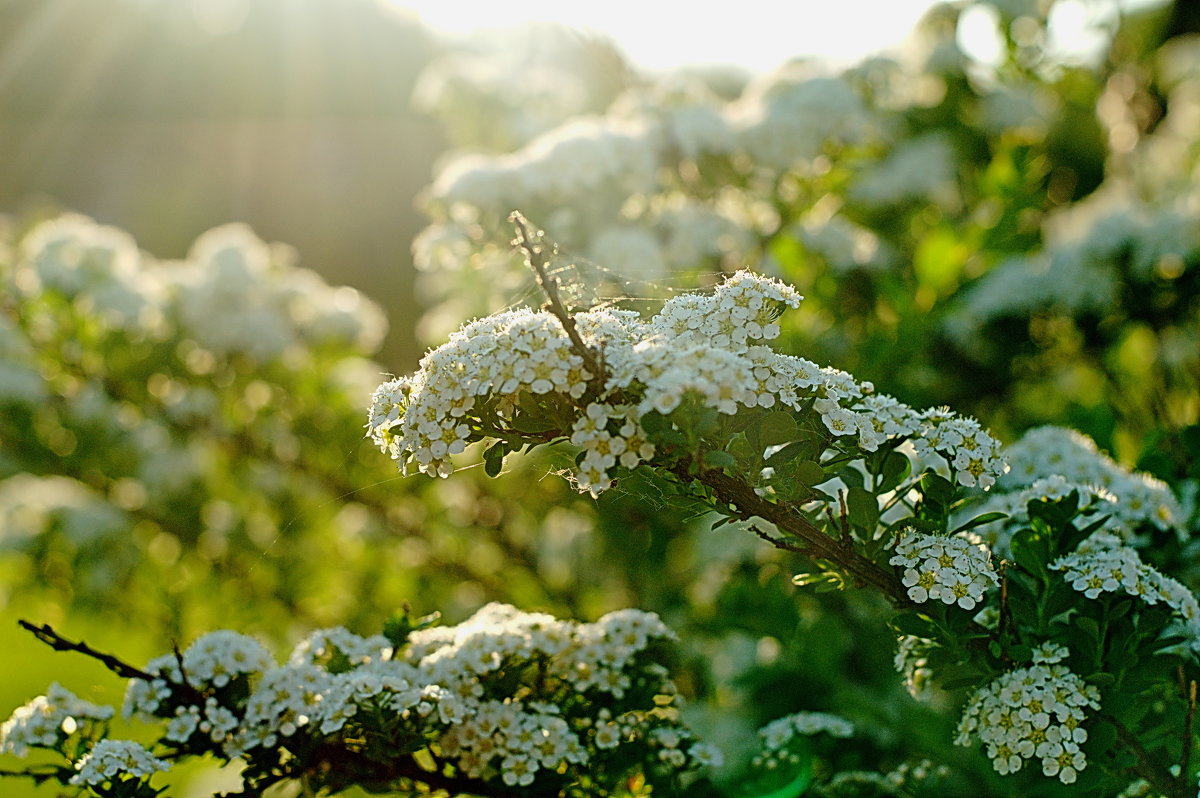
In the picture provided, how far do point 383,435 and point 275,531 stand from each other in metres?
2.35

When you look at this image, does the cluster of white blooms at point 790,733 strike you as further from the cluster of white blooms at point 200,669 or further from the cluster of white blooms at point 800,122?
the cluster of white blooms at point 800,122

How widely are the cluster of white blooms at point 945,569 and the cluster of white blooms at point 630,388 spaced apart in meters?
0.08

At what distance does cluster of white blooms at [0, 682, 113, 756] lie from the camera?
4.25 ft

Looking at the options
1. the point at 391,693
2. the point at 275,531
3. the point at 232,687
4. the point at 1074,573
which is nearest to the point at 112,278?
the point at 275,531

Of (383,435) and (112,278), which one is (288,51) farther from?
(383,435)

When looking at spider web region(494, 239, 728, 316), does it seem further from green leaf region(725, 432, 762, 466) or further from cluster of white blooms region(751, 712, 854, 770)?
cluster of white blooms region(751, 712, 854, 770)

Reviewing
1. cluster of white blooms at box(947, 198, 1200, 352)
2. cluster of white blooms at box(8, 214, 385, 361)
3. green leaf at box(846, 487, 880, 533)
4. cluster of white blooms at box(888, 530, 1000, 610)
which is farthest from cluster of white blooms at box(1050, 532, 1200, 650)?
cluster of white blooms at box(8, 214, 385, 361)

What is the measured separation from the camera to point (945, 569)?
1.12 m

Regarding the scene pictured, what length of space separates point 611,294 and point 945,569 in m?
1.19

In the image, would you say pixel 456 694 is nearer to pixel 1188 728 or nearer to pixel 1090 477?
pixel 1188 728

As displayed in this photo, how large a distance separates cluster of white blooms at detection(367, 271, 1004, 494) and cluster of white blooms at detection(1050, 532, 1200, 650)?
6.9 inches

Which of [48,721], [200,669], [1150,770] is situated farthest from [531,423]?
[1150,770]

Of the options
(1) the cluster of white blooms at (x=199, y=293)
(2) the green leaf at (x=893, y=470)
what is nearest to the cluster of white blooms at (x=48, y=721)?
(2) the green leaf at (x=893, y=470)

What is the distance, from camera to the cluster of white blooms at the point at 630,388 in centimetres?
104
